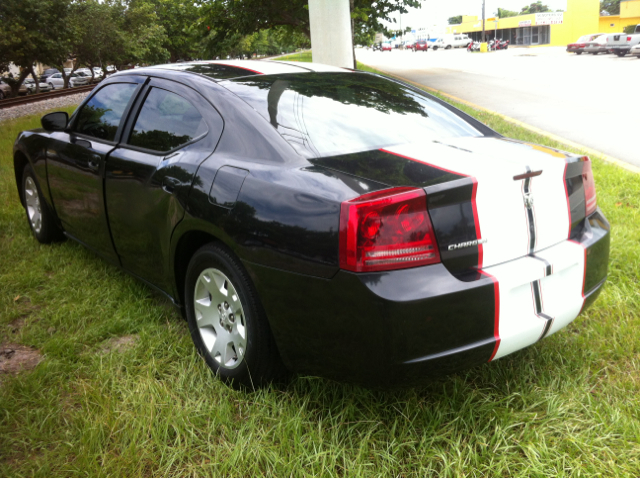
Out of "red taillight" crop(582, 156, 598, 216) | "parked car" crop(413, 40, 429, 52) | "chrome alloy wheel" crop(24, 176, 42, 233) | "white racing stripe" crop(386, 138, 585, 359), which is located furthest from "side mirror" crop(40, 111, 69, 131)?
"parked car" crop(413, 40, 429, 52)

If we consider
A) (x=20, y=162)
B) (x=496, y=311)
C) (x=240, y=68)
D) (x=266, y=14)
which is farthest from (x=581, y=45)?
(x=496, y=311)

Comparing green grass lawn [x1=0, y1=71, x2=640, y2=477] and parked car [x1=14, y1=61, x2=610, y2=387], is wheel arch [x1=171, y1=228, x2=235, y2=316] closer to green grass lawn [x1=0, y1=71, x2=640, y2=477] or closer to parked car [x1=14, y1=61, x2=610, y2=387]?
parked car [x1=14, y1=61, x2=610, y2=387]

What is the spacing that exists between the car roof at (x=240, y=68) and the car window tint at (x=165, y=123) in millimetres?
205

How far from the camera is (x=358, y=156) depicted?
2.47 metres

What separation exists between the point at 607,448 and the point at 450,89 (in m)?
15.1

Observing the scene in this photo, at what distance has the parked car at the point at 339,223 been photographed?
2.02 m

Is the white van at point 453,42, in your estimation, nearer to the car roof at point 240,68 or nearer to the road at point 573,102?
the road at point 573,102

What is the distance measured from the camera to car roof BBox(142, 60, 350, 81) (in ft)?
10.3

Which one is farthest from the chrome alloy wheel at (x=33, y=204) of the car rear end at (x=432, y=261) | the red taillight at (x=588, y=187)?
the red taillight at (x=588, y=187)

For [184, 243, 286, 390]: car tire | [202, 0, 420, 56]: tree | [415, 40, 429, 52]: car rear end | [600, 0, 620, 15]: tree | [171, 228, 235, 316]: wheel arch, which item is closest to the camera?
[184, 243, 286, 390]: car tire

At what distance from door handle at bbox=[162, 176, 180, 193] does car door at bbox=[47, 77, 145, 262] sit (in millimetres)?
771

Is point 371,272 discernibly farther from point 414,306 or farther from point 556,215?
point 556,215

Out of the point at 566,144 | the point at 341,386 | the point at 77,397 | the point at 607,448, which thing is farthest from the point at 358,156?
the point at 566,144

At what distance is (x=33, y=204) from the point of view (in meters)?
5.00
